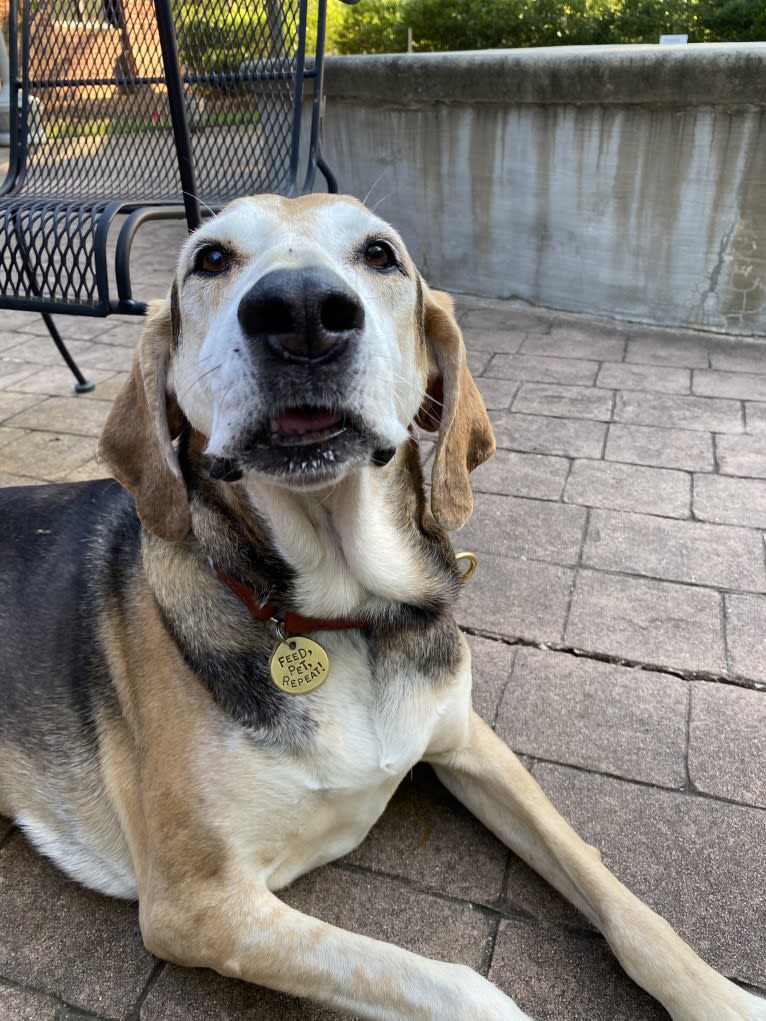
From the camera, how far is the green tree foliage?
845cm

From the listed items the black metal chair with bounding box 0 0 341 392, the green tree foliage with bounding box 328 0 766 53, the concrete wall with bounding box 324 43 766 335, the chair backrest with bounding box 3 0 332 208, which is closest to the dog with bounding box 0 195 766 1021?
the black metal chair with bounding box 0 0 341 392

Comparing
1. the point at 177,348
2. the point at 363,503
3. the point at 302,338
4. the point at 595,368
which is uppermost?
the point at 302,338

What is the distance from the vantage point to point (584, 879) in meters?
1.93

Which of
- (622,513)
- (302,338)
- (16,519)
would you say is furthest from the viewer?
(622,513)

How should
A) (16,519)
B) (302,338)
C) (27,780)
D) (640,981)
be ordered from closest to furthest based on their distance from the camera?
1. (302,338)
2. (640,981)
3. (27,780)
4. (16,519)

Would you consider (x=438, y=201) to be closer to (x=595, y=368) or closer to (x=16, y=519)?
(x=595, y=368)

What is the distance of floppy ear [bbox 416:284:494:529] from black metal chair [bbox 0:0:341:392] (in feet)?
7.42

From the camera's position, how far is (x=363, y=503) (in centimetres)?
194

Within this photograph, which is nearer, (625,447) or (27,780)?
(27,780)

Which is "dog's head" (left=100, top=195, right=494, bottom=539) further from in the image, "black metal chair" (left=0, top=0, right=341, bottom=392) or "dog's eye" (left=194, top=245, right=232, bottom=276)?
"black metal chair" (left=0, top=0, right=341, bottom=392)

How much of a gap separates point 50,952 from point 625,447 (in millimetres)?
3268

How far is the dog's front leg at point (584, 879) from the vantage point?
1.73 metres

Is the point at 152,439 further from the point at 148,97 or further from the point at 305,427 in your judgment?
the point at 148,97

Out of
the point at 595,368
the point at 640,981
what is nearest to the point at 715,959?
the point at 640,981
